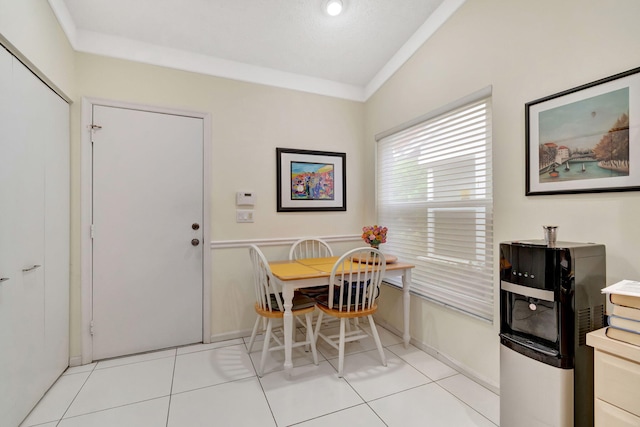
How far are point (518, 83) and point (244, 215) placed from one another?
2397 mm

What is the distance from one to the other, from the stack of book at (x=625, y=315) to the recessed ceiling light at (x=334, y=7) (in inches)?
95.7

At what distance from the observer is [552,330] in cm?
132

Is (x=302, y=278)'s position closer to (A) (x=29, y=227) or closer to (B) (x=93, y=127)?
(A) (x=29, y=227)

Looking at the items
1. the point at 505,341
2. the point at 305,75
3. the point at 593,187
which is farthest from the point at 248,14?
the point at 505,341

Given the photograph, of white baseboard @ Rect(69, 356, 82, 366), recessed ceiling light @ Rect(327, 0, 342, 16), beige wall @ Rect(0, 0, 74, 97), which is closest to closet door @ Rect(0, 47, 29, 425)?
beige wall @ Rect(0, 0, 74, 97)

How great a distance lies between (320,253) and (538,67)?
234 centimetres

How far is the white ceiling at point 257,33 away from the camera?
225 centimetres

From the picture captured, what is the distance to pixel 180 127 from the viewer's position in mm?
2652

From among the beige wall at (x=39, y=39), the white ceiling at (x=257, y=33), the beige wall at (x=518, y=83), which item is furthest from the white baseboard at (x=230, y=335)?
the white ceiling at (x=257, y=33)

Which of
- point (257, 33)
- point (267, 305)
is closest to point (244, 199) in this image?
point (267, 305)

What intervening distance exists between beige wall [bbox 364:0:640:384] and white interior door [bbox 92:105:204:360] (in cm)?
210

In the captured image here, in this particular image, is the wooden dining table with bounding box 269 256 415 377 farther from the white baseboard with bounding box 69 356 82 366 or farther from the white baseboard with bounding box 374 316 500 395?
the white baseboard with bounding box 69 356 82 366

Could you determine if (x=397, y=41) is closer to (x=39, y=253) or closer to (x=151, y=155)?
(x=151, y=155)

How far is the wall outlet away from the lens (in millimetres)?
2865
